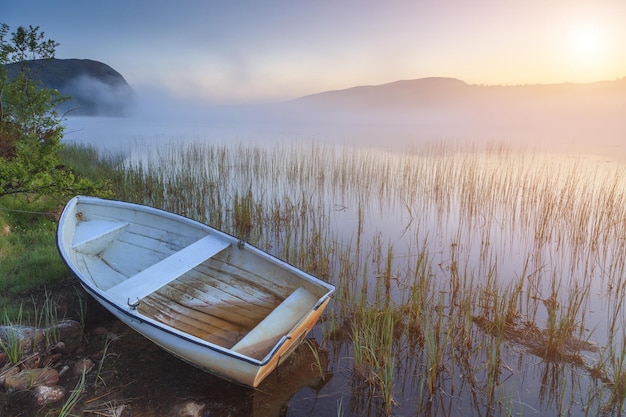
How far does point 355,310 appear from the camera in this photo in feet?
11.1

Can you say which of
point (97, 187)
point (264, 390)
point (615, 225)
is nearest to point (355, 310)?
point (264, 390)

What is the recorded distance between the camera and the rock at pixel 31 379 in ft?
7.88

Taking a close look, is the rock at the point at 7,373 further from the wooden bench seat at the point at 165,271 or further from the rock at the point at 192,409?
the rock at the point at 192,409

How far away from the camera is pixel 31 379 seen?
2461 millimetres

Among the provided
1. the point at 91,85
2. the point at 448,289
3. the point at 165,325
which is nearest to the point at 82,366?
the point at 165,325

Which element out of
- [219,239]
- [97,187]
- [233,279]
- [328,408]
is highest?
[97,187]

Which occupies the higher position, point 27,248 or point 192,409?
point 27,248

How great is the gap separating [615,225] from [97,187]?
22.5 feet

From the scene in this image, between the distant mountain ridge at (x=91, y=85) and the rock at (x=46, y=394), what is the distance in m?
78.7

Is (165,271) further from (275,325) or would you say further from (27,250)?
(27,250)

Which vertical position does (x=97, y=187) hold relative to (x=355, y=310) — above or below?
above

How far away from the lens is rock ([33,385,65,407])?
2.35 metres

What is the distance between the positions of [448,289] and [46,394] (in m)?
3.49

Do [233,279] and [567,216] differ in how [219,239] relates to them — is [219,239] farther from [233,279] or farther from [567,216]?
[567,216]
